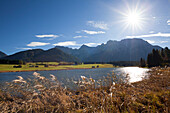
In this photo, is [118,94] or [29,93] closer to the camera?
[29,93]

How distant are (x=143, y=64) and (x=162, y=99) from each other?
128 meters

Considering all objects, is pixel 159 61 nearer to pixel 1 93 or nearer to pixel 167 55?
pixel 167 55

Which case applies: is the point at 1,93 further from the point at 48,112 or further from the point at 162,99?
the point at 162,99

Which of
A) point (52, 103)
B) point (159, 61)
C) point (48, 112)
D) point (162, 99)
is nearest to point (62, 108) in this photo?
point (48, 112)

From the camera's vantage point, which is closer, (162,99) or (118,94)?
(162,99)

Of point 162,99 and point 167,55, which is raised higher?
point 167,55

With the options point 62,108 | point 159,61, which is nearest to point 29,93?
point 62,108

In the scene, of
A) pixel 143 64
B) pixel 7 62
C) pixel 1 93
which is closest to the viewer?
pixel 1 93

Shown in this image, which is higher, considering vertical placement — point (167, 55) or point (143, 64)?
point (167, 55)

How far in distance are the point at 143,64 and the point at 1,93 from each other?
430ft

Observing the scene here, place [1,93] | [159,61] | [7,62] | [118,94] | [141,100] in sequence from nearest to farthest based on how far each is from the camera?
[141,100]
[118,94]
[1,93]
[159,61]
[7,62]

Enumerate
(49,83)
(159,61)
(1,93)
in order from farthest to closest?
(159,61) < (1,93) < (49,83)

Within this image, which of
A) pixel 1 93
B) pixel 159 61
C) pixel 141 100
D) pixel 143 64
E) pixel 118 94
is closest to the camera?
pixel 141 100

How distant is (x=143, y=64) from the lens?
121 meters
